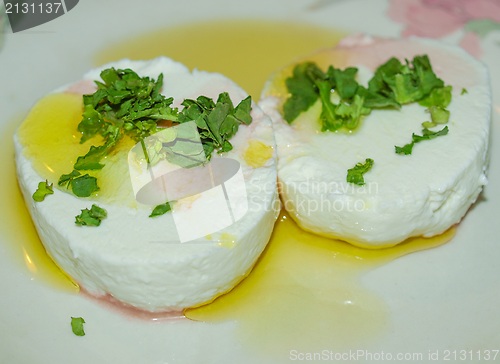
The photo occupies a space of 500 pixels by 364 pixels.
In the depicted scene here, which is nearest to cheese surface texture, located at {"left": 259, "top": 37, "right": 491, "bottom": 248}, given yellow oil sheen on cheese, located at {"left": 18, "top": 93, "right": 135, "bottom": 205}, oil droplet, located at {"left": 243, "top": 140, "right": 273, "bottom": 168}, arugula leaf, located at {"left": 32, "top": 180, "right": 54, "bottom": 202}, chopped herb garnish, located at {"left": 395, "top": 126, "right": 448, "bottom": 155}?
chopped herb garnish, located at {"left": 395, "top": 126, "right": 448, "bottom": 155}

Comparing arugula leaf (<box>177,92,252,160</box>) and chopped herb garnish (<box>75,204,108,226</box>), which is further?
arugula leaf (<box>177,92,252,160</box>)

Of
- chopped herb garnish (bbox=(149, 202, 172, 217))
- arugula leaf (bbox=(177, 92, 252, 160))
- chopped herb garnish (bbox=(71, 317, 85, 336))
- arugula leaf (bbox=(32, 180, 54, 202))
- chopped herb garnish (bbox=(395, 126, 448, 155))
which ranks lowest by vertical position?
chopped herb garnish (bbox=(71, 317, 85, 336))

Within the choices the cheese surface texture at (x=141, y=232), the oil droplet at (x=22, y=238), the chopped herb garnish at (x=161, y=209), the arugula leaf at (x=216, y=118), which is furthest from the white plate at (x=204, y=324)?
the arugula leaf at (x=216, y=118)

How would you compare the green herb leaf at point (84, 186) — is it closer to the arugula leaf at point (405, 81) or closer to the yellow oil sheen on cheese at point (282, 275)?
the yellow oil sheen on cheese at point (282, 275)

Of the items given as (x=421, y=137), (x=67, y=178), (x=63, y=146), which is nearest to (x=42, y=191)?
(x=67, y=178)

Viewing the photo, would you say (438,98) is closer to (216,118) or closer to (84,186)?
(216,118)

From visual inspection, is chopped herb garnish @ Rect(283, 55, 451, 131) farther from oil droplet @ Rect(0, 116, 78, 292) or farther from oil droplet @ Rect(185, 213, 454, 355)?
oil droplet @ Rect(0, 116, 78, 292)

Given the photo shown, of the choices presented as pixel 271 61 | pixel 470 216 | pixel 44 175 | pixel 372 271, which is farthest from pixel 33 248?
pixel 470 216
